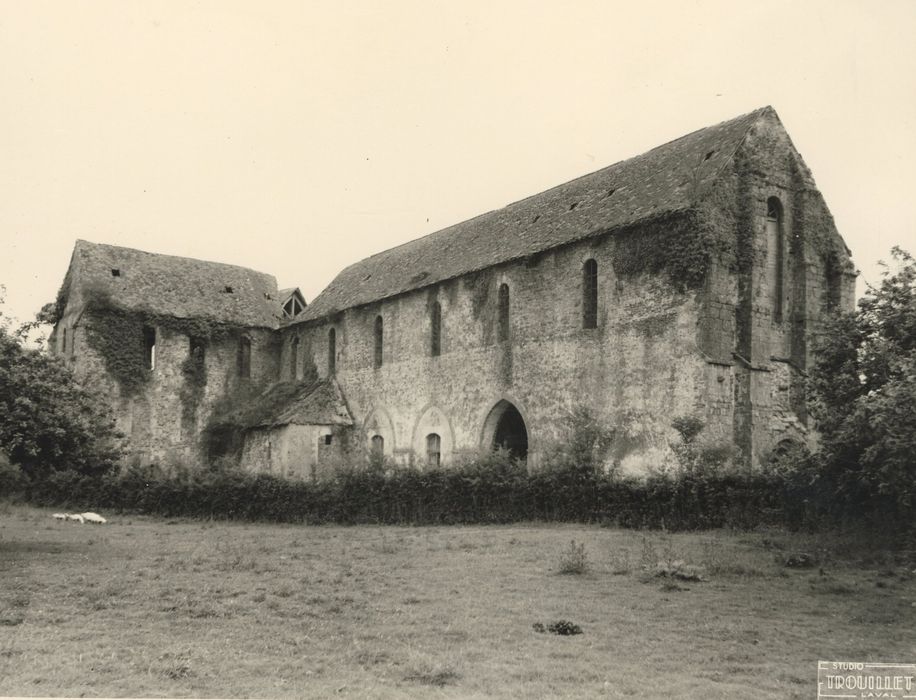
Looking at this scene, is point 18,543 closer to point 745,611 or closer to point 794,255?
point 745,611

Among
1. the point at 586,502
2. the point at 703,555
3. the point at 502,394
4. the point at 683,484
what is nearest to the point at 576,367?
the point at 502,394

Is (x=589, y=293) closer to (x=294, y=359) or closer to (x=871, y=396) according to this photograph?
(x=871, y=396)

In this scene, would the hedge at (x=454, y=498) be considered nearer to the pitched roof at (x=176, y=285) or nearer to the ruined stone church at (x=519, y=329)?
the ruined stone church at (x=519, y=329)

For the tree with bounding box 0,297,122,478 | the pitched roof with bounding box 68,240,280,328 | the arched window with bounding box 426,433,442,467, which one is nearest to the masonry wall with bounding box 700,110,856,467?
the arched window with bounding box 426,433,442,467

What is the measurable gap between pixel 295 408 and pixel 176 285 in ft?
35.5

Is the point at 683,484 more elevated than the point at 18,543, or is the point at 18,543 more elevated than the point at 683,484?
the point at 683,484

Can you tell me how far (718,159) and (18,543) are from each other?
803 inches

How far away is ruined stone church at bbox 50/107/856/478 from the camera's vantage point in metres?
23.0

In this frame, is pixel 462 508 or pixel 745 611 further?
pixel 462 508

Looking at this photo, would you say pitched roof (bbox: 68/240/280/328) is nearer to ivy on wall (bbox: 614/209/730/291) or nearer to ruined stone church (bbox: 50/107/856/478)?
ruined stone church (bbox: 50/107/856/478)

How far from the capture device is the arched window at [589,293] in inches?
1014

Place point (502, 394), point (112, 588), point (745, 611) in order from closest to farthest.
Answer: point (745, 611), point (112, 588), point (502, 394)

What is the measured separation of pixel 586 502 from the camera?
69.3ft

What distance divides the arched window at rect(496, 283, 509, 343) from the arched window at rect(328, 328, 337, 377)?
11479mm
